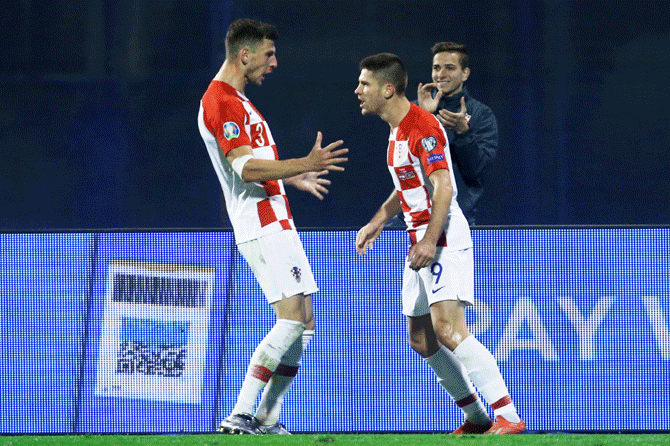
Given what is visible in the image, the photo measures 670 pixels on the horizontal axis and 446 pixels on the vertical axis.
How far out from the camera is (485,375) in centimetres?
368

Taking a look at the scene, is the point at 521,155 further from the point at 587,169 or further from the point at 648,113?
the point at 648,113

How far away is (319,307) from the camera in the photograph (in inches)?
177

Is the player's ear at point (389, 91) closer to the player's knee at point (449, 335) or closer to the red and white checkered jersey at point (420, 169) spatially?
the red and white checkered jersey at point (420, 169)

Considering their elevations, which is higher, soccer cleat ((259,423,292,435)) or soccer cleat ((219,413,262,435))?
soccer cleat ((219,413,262,435))

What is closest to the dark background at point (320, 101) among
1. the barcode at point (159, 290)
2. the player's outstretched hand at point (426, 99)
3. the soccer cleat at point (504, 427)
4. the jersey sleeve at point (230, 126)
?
the player's outstretched hand at point (426, 99)

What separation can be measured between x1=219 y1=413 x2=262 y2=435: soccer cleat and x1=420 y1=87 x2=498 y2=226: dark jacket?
1.84m

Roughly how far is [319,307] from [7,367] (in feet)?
5.24

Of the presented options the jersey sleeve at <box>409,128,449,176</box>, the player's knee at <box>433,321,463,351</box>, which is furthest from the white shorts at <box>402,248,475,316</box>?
the jersey sleeve at <box>409,128,449,176</box>

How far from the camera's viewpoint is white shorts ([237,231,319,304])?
3.81 metres

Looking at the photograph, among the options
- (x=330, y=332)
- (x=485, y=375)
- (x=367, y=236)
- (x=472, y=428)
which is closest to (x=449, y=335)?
(x=485, y=375)

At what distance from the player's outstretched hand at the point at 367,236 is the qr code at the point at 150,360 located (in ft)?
3.54

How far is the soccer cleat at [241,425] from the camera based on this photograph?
12.4 feet

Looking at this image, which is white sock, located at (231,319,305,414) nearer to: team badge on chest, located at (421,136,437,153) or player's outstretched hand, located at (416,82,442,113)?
team badge on chest, located at (421,136,437,153)

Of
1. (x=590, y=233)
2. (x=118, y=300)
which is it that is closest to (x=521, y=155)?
(x=590, y=233)
